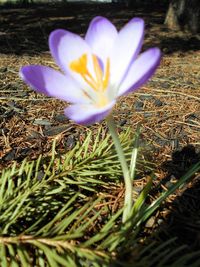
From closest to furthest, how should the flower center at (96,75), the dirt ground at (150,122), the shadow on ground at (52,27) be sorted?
the flower center at (96,75) < the dirt ground at (150,122) < the shadow on ground at (52,27)

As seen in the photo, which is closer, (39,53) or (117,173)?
(117,173)

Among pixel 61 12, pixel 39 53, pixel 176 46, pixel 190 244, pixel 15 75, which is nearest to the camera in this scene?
pixel 190 244

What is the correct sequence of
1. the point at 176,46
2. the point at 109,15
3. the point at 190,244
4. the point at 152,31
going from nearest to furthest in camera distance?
1. the point at 190,244
2. the point at 176,46
3. the point at 152,31
4. the point at 109,15

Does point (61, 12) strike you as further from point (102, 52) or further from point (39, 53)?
point (102, 52)

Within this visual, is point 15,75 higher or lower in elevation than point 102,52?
lower

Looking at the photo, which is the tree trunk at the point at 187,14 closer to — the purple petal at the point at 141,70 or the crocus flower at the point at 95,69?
the crocus flower at the point at 95,69

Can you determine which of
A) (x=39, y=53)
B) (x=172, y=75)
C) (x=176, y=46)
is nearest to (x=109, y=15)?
(x=176, y=46)

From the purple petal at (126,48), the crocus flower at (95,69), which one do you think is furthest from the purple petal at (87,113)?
the purple petal at (126,48)

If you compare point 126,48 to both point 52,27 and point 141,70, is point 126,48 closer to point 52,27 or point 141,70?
point 141,70
